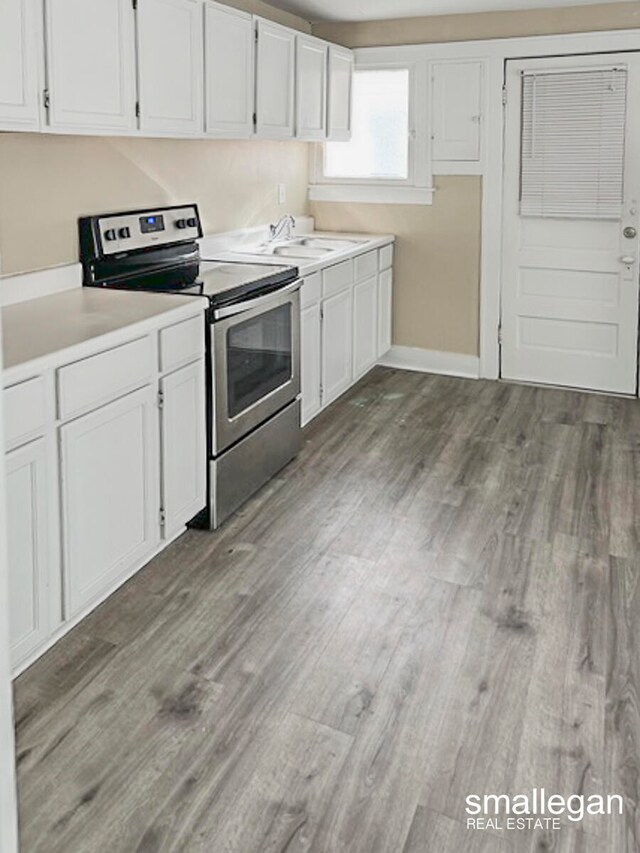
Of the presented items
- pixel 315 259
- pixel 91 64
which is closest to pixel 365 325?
pixel 315 259

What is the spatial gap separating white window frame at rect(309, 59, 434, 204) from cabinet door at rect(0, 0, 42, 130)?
3.20 meters

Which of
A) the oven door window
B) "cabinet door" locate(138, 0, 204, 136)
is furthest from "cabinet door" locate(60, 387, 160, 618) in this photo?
"cabinet door" locate(138, 0, 204, 136)

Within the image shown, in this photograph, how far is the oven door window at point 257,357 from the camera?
3312 mm

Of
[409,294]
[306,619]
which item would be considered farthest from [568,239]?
[306,619]

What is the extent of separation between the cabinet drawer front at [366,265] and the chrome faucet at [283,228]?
0.51 metres

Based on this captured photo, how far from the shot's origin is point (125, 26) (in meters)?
2.95

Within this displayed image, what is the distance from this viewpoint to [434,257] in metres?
5.50

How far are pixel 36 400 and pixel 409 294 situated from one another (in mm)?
3720

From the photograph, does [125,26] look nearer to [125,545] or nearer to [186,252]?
[186,252]

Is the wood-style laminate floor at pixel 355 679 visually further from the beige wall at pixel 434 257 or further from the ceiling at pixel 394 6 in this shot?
the ceiling at pixel 394 6

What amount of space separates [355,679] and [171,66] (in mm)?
2349

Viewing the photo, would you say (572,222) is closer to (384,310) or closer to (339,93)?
(384,310)

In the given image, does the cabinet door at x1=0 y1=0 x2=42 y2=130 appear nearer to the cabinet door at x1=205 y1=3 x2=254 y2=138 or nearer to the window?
the cabinet door at x1=205 y1=3 x2=254 y2=138

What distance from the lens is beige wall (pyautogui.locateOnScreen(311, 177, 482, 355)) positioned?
5371mm
